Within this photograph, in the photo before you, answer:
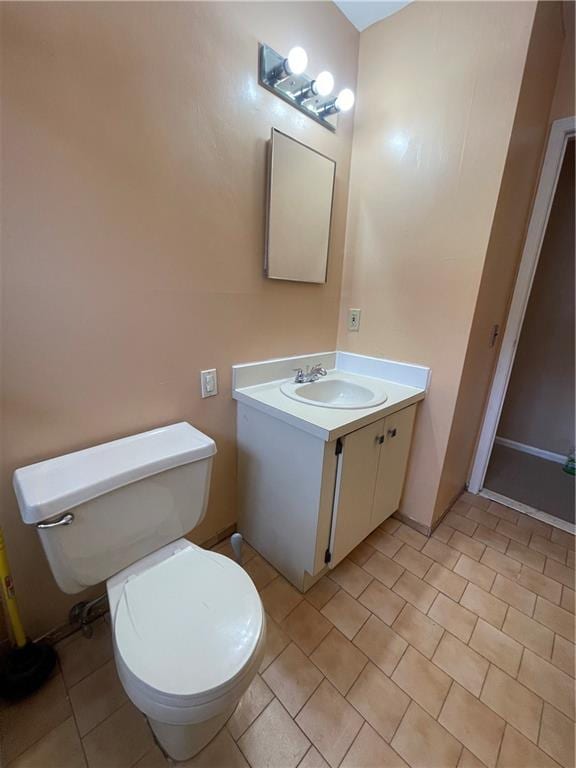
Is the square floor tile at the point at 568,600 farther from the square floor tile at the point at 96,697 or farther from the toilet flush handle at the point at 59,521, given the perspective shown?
the toilet flush handle at the point at 59,521

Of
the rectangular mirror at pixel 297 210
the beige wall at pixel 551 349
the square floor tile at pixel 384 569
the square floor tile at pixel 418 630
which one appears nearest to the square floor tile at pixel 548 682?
the square floor tile at pixel 418 630

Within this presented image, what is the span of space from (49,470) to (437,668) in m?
1.44

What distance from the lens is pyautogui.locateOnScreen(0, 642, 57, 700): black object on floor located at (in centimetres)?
95

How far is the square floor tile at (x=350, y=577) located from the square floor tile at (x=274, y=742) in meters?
0.51

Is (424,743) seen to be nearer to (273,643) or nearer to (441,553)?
(273,643)

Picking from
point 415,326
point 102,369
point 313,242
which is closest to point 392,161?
point 313,242

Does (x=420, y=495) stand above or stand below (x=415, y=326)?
below

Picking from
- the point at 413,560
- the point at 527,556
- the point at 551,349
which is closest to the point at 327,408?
the point at 413,560

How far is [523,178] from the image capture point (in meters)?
1.48

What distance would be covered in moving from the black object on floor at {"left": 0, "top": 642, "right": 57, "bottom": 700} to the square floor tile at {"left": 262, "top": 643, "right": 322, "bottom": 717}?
0.70 meters

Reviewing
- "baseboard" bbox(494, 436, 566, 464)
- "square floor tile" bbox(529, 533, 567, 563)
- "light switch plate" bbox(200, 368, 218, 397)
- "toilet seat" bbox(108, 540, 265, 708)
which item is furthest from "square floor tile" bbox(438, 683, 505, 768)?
"baseboard" bbox(494, 436, 566, 464)

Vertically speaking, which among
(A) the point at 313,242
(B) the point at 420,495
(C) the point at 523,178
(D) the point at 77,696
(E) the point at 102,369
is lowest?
(D) the point at 77,696

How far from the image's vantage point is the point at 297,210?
142 centimetres

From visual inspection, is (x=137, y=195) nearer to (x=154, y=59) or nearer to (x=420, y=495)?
(x=154, y=59)
